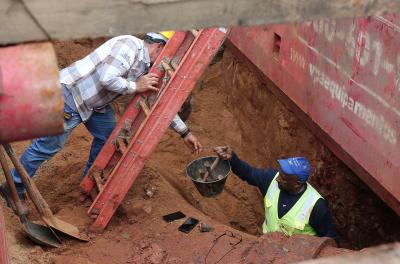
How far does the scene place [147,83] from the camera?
18.2 feet

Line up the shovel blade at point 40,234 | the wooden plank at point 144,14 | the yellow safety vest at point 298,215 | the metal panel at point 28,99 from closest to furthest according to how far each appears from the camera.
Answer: the metal panel at point 28,99, the wooden plank at point 144,14, the shovel blade at point 40,234, the yellow safety vest at point 298,215

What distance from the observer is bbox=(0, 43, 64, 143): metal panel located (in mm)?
2080

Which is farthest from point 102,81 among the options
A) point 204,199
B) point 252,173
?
point 204,199

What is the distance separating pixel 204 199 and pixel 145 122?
100 inches

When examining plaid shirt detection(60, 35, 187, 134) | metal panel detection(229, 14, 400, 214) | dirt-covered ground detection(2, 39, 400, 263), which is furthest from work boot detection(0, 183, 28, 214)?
metal panel detection(229, 14, 400, 214)

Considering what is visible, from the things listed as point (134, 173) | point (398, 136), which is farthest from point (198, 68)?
point (398, 136)

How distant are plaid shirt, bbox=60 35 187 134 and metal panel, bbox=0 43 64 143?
10.9ft

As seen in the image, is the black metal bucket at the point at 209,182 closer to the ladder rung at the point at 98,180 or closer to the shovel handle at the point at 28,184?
the ladder rung at the point at 98,180

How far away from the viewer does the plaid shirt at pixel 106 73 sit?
552cm

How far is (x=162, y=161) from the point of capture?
8.47 meters

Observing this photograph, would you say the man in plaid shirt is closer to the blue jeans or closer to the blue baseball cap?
the blue jeans

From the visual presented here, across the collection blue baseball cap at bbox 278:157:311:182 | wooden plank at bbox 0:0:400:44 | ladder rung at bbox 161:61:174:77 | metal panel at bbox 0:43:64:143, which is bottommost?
blue baseball cap at bbox 278:157:311:182

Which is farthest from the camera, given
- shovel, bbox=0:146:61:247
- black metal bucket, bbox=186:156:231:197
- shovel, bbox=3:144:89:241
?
black metal bucket, bbox=186:156:231:197

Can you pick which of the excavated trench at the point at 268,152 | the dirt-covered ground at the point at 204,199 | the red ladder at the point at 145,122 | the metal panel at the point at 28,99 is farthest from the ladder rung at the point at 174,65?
the metal panel at the point at 28,99
